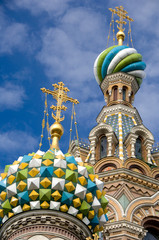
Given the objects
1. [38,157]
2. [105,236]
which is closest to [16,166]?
[38,157]

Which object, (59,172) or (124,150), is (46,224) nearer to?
(59,172)

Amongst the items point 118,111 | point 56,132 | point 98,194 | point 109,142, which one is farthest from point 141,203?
point 118,111

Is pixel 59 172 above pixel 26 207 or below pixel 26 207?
above

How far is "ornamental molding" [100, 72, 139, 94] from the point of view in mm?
27234

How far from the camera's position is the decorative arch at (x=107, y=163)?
2136 centimetres

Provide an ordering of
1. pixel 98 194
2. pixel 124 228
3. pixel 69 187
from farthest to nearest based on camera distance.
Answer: pixel 124 228, pixel 98 194, pixel 69 187

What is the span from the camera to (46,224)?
1391 centimetres

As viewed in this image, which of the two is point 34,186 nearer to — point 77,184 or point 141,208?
point 77,184

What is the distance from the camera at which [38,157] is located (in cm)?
1480

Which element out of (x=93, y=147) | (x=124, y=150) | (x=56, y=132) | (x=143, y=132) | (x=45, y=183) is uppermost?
(x=143, y=132)

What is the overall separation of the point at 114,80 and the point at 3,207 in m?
13.8

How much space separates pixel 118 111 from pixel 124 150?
2.72 meters

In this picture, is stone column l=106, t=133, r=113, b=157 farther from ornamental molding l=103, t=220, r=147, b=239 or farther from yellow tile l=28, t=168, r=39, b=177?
yellow tile l=28, t=168, r=39, b=177

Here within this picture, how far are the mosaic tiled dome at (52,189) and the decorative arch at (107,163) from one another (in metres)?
6.35
